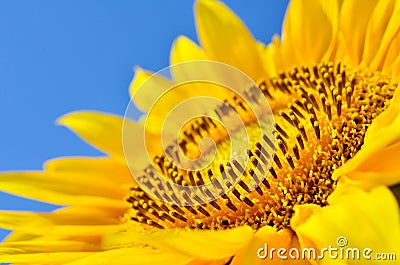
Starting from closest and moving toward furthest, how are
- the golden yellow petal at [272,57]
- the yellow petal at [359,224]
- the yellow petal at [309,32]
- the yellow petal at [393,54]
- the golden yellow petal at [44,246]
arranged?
the yellow petal at [359,224], the golden yellow petal at [44,246], the yellow petal at [393,54], the yellow petal at [309,32], the golden yellow petal at [272,57]

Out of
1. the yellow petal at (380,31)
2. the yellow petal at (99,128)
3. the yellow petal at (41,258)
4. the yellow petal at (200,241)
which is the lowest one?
the yellow petal at (200,241)

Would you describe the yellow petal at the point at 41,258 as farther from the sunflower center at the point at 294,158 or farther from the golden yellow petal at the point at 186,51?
the golden yellow petal at the point at 186,51

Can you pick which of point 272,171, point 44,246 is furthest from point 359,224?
point 44,246

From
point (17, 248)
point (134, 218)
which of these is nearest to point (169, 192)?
point (134, 218)

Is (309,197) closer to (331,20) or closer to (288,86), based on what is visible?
(288,86)

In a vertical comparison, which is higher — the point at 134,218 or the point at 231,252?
the point at 134,218

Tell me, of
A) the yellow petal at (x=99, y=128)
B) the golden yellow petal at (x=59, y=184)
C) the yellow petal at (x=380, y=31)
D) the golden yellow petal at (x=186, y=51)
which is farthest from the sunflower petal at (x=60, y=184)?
the yellow petal at (x=380, y=31)

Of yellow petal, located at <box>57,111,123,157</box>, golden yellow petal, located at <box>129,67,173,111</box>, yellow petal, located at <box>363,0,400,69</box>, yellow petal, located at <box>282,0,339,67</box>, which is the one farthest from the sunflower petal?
yellow petal, located at <box>363,0,400,69</box>
